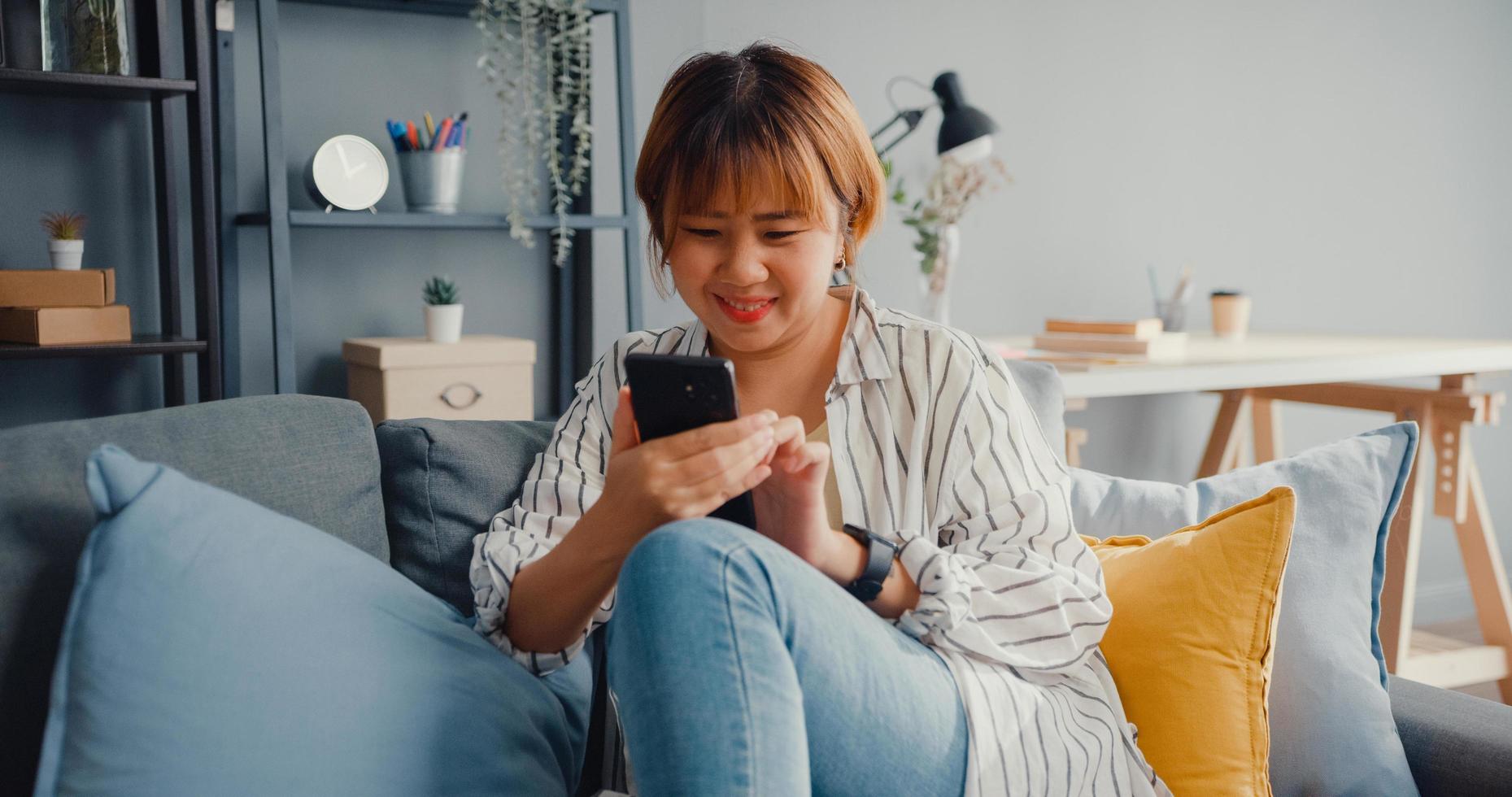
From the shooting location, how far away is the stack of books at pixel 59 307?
6.47 ft

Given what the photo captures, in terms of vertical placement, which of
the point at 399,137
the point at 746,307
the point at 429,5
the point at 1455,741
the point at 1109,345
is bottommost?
the point at 1455,741

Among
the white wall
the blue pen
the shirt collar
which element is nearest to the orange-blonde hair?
the shirt collar

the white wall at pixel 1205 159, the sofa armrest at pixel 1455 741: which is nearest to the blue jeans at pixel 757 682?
the sofa armrest at pixel 1455 741

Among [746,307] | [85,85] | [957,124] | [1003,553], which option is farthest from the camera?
[957,124]

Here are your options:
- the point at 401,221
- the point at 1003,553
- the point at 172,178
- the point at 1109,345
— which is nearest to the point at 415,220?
the point at 401,221

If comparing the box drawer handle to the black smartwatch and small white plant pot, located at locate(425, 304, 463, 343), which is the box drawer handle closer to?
small white plant pot, located at locate(425, 304, 463, 343)

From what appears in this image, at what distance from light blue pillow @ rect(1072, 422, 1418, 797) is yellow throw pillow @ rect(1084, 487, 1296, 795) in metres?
0.07

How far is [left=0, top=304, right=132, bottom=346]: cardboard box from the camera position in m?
1.97

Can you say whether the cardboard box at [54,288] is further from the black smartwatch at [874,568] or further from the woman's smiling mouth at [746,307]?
the black smartwatch at [874,568]

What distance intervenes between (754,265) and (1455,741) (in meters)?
0.84

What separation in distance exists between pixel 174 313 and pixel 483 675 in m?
1.39

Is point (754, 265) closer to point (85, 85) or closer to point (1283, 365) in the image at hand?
point (85, 85)

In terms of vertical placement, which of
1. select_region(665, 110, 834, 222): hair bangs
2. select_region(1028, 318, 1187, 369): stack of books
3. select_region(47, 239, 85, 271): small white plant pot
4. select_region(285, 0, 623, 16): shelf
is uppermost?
select_region(285, 0, 623, 16): shelf

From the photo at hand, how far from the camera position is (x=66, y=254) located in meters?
2.05
